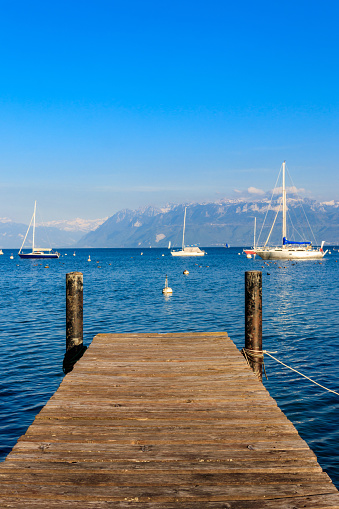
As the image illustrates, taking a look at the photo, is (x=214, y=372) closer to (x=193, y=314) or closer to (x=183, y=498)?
(x=183, y=498)

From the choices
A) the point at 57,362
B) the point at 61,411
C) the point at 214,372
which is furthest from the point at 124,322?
the point at 61,411

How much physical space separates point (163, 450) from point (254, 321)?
631 cm

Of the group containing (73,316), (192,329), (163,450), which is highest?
(73,316)

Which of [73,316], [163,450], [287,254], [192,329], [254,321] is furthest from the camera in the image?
[287,254]

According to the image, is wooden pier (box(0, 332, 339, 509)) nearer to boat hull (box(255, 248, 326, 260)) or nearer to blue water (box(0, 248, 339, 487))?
blue water (box(0, 248, 339, 487))

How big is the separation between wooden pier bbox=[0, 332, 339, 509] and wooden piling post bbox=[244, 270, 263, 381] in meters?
2.38

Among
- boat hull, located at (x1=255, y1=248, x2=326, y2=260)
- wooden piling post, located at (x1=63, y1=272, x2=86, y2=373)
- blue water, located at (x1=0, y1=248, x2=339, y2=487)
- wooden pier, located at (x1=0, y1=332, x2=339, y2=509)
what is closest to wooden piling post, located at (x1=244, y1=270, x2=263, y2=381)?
wooden pier, located at (x1=0, y1=332, x2=339, y2=509)

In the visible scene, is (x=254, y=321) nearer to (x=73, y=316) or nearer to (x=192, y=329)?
(x=73, y=316)

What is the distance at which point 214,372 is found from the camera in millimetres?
9266

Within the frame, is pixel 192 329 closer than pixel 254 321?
No

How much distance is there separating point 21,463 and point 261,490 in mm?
2818

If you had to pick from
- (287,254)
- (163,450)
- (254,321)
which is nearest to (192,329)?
(254,321)

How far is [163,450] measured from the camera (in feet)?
18.3

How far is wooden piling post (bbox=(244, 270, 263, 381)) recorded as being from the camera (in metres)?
11.3
